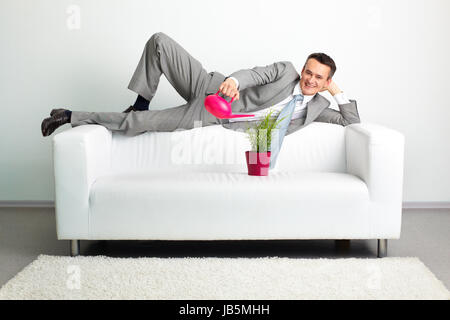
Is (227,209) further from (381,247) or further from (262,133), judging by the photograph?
(381,247)

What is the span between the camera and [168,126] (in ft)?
10.4

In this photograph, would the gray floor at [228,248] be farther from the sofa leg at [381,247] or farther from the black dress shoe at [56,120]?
the black dress shoe at [56,120]

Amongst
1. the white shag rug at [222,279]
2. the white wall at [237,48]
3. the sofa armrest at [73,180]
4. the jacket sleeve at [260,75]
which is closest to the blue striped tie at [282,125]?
the jacket sleeve at [260,75]

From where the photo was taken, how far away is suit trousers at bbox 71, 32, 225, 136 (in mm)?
3135

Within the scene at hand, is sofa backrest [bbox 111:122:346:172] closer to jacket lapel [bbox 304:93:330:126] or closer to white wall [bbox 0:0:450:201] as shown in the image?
jacket lapel [bbox 304:93:330:126]

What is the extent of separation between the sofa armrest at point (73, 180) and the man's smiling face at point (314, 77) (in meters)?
1.31

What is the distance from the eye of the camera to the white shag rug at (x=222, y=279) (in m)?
2.22

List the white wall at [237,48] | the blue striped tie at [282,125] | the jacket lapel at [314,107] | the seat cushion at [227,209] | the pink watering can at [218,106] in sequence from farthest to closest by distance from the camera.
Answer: the white wall at [237,48]
the jacket lapel at [314,107]
the blue striped tie at [282,125]
the pink watering can at [218,106]
the seat cushion at [227,209]

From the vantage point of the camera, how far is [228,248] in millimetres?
3020

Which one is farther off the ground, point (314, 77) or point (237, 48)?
point (237, 48)

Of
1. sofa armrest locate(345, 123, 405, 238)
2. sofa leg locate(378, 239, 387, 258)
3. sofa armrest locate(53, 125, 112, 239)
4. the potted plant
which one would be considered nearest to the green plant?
the potted plant

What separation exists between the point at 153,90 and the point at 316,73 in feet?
3.15

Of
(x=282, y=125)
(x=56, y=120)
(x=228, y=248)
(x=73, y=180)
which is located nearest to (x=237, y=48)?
(x=282, y=125)
